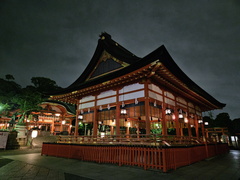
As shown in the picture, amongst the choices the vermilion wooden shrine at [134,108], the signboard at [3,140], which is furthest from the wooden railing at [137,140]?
the signboard at [3,140]

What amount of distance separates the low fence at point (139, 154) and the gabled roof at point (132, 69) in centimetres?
534

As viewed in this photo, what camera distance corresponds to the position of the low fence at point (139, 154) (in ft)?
25.4

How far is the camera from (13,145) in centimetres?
2041

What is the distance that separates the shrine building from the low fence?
234cm

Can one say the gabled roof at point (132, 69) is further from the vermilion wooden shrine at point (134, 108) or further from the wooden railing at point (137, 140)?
the wooden railing at point (137, 140)

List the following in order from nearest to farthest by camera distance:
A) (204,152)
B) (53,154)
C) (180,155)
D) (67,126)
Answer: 1. (180,155)
2. (204,152)
3. (53,154)
4. (67,126)

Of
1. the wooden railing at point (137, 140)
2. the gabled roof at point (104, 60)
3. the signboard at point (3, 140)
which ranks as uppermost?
the gabled roof at point (104, 60)

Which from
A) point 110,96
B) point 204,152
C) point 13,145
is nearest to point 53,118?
point 13,145

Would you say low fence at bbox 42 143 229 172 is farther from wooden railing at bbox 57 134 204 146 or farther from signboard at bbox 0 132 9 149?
signboard at bbox 0 132 9 149

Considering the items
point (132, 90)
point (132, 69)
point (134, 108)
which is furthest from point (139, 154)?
point (132, 69)

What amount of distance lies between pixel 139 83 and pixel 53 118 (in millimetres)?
29379

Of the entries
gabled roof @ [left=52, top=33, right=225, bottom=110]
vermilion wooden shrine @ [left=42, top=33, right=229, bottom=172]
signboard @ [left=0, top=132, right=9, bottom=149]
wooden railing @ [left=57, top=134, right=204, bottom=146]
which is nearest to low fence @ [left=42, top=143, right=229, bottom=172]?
vermilion wooden shrine @ [left=42, top=33, right=229, bottom=172]

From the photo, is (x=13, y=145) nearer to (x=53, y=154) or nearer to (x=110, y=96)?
(x=53, y=154)

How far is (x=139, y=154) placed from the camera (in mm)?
8336
